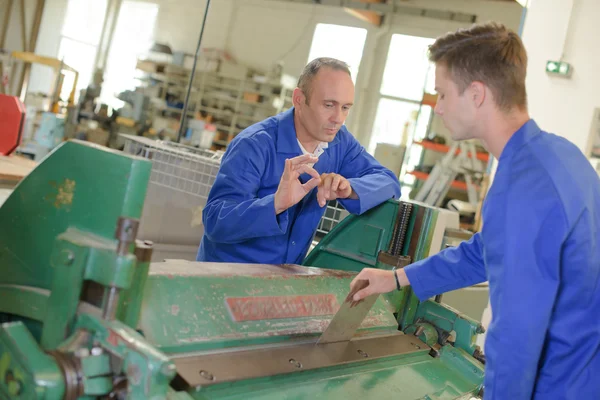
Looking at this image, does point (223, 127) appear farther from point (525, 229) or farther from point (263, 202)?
point (525, 229)

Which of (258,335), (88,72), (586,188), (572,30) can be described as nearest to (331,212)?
(258,335)

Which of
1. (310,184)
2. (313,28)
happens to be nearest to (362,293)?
(310,184)

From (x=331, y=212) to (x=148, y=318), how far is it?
1364 mm

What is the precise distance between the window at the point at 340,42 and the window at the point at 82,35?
418 cm

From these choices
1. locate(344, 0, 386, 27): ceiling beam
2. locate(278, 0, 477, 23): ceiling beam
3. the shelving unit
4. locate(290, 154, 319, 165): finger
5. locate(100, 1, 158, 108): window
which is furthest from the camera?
locate(100, 1, 158, 108): window

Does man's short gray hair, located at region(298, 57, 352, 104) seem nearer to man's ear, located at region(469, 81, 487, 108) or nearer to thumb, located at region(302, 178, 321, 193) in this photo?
thumb, located at region(302, 178, 321, 193)

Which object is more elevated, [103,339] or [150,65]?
[150,65]

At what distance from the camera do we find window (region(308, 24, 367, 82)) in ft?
35.9

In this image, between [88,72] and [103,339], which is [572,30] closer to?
[103,339]

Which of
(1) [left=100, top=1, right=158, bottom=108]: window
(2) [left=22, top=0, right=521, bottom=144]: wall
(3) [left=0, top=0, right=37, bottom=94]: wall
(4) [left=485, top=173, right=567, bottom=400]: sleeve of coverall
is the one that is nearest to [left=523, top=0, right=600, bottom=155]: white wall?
(4) [left=485, top=173, right=567, bottom=400]: sleeve of coverall

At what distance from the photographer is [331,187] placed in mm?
1935

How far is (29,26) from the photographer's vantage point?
32.7 ft

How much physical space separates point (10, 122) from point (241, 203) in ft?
4.31

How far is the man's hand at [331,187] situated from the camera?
6.32 feet
